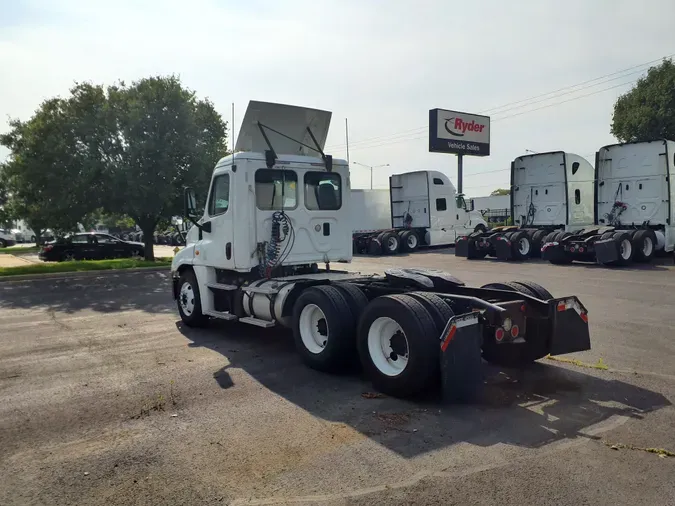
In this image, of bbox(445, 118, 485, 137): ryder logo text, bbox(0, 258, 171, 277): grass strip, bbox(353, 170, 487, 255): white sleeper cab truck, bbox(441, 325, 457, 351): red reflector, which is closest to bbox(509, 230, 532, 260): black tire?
bbox(353, 170, 487, 255): white sleeper cab truck

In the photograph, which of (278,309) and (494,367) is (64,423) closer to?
(278,309)

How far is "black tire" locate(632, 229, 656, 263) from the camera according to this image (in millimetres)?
17844

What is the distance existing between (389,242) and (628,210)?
1091 cm

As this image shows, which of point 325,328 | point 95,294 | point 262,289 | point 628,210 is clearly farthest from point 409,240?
point 325,328

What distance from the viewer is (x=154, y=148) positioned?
1809 centimetres

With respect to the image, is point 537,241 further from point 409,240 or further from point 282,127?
point 282,127

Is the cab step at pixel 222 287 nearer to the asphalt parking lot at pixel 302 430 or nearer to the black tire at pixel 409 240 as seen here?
the asphalt parking lot at pixel 302 430

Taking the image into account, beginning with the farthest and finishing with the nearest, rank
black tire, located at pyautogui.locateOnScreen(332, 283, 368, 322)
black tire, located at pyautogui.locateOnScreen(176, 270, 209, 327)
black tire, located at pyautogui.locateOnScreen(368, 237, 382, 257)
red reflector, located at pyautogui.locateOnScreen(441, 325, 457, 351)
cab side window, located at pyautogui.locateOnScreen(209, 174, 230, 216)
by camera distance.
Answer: black tire, located at pyautogui.locateOnScreen(368, 237, 382, 257)
black tire, located at pyautogui.locateOnScreen(176, 270, 209, 327)
cab side window, located at pyautogui.locateOnScreen(209, 174, 230, 216)
black tire, located at pyautogui.locateOnScreen(332, 283, 368, 322)
red reflector, located at pyautogui.locateOnScreen(441, 325, 457, 351)

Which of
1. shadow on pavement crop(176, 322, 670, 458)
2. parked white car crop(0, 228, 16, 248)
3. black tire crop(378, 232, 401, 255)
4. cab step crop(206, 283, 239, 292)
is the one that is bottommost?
shadow on pavement crop(176, 322, 670, 458)

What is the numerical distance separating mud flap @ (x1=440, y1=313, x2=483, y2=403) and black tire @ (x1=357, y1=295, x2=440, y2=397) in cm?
15

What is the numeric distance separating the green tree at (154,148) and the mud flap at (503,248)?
11.1 meters

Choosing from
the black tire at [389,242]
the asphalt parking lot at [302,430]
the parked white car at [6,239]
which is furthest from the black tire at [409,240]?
the parked white car at [6,239]

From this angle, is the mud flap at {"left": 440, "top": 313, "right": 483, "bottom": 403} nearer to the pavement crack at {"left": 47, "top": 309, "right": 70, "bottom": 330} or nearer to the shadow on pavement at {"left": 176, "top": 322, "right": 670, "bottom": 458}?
the shadow on pavement at {"left": 176, "top": 322, "right": 670, "bottom": 458}

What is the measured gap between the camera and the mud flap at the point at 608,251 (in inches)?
→ 671
